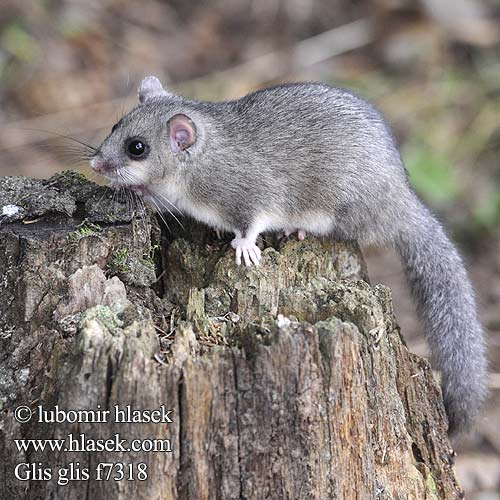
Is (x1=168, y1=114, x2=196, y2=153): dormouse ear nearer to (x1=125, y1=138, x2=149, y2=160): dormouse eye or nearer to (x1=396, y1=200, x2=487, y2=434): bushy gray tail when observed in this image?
(x1=125, y1=138, x2=149, y2=160): dormouse eye

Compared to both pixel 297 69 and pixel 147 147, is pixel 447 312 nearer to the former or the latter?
pixel 147 147

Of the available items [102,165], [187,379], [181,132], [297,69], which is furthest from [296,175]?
[297,69]

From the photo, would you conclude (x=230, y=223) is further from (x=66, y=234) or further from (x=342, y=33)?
(x=342, y=33)

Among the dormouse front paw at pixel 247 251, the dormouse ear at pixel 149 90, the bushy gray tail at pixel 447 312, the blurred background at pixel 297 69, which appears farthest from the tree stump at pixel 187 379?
the blurred background at pixel 297 69

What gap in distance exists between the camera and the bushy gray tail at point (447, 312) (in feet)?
13.0

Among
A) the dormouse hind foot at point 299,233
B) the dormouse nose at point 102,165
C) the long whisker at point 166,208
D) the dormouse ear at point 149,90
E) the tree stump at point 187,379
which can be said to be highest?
the dormouse ear at point 149,90

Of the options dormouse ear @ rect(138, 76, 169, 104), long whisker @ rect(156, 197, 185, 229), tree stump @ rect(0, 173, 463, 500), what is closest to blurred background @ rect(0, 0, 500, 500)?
dormouse ear @ rect(138, 76, 169, 104)

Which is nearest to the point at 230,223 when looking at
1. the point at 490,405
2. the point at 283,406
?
the point at 283,406

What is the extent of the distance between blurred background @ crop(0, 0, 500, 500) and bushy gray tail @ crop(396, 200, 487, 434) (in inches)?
92.5

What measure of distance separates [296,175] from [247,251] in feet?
2.26

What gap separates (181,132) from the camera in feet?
13.6

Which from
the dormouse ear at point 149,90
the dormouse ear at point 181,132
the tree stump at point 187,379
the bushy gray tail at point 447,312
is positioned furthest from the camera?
the dormouse ear at point 149,90

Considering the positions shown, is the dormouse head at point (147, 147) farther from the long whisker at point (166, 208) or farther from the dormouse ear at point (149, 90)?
the dormouse ear at point (149, 90)

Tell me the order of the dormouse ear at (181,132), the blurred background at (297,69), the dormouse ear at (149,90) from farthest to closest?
1. the blurred background at (297,69)
2. the dormouse ear at (149,90)
3. the dormouse ear at (181,132)
